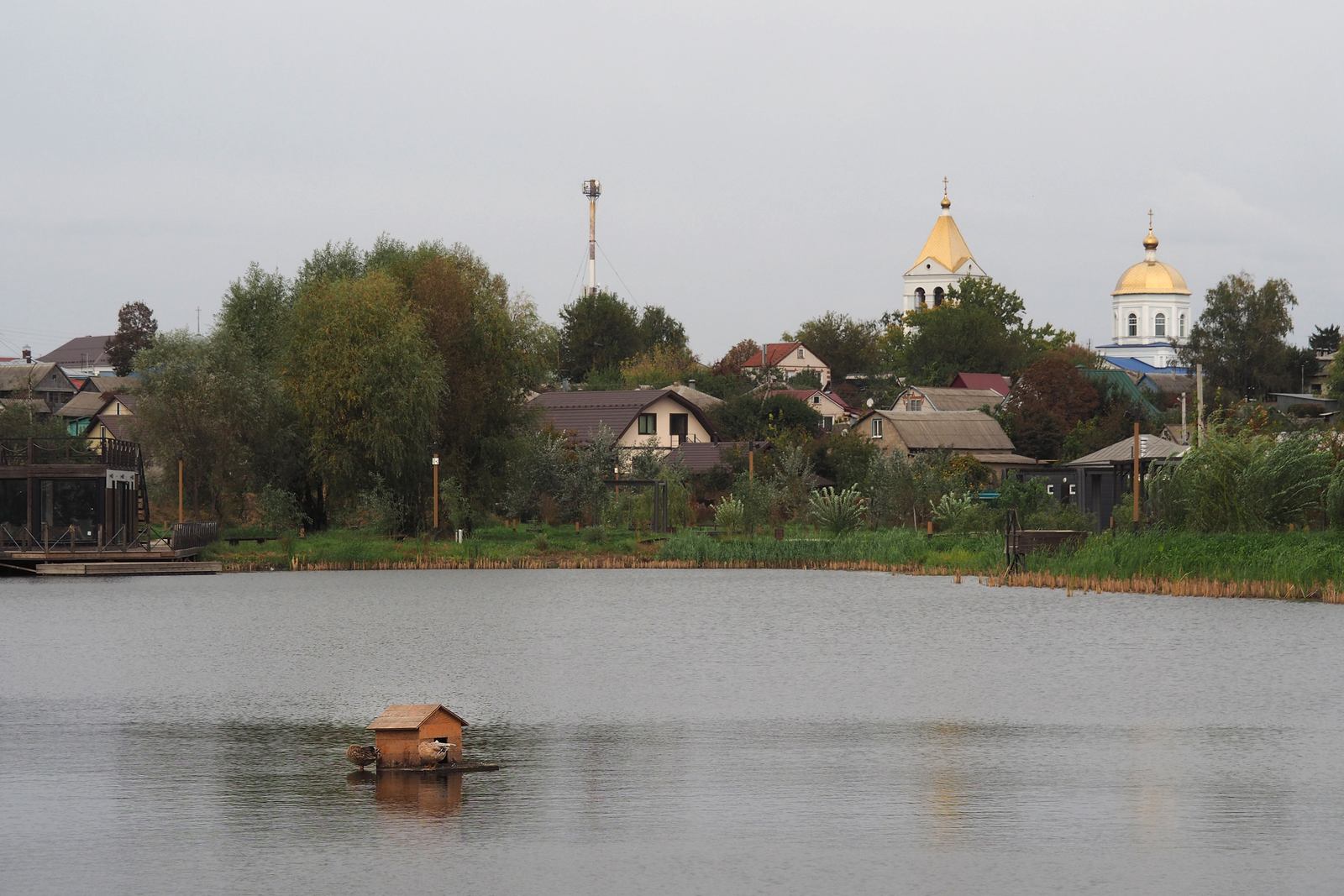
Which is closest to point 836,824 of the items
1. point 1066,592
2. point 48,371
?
point 1066,592

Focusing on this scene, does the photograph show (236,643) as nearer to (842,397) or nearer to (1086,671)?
(1086,671)

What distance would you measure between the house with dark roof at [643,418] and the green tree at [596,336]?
3609 centimetres

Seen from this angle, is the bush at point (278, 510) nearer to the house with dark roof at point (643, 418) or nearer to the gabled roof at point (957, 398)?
the house with dark roof at point (643, 418)

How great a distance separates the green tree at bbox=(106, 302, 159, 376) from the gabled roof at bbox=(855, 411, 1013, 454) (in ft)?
309

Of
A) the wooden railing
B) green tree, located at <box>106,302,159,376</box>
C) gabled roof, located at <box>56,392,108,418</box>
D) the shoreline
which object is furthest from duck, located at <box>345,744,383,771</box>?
green tree, located at <box>106,302,159,376</box>

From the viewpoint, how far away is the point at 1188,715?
23.1 metres

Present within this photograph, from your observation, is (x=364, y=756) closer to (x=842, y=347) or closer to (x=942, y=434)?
(x=942, y=434)

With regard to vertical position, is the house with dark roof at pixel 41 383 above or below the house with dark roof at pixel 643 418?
above

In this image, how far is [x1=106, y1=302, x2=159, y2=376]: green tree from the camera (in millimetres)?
165500

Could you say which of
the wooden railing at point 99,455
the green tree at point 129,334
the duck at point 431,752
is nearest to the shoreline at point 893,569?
the wooden railing at point 99,455

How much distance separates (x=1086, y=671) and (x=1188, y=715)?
16.6 feet

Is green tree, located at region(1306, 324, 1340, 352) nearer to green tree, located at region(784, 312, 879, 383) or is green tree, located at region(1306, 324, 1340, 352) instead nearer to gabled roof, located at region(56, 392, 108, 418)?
green tree, located at region(784, 312, 879, 383)

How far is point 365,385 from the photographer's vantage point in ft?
197

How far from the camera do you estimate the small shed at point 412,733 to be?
18141 millimetres
